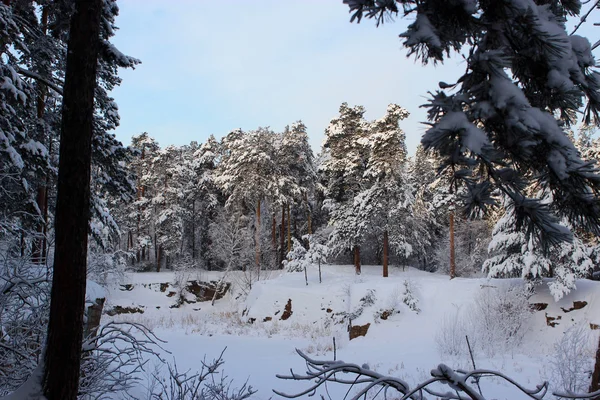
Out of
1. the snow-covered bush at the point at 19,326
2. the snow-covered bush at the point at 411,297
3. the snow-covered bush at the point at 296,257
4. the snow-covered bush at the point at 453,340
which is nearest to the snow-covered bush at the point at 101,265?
the snow-covered bush at the point at 19,326

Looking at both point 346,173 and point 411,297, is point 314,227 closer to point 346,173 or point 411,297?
point 346,173

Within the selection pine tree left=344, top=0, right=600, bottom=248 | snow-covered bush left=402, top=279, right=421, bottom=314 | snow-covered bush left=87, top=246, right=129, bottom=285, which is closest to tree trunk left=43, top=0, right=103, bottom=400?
pine tree left=344, top=0, right=600, bottom=248

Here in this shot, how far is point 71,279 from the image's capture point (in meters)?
2.71

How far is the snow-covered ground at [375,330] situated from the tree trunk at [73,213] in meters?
4.83

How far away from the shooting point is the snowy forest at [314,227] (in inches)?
69.7

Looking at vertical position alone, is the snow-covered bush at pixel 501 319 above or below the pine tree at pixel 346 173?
below

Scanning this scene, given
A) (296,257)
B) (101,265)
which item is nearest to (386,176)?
(296,257)

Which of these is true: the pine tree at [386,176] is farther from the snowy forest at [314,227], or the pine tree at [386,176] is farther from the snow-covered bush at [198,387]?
the snow-covered bush at [198,387]

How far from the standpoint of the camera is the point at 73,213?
2752 millimetres

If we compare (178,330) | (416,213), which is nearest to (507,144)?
(178,330)

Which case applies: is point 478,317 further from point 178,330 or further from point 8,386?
point 8,386

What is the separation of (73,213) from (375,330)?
48.8 ft

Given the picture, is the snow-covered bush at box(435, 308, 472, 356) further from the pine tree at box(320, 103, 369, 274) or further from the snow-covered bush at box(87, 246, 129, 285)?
the pine tree at box(320, 103, 369, 274)

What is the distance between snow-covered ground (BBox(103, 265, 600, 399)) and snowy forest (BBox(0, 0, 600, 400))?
111 mm
